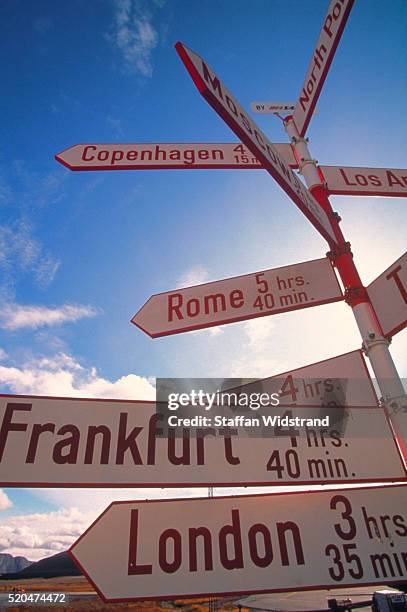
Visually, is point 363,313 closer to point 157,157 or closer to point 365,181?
point 365,181

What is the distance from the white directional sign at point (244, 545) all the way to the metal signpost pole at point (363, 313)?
78 centimetres

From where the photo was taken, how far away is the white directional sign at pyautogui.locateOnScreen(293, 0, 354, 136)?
285 centimetres

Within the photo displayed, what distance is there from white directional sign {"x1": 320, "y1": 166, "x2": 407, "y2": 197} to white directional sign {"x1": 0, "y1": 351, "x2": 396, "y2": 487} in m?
2.49

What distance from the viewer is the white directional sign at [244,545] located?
68.7 inches

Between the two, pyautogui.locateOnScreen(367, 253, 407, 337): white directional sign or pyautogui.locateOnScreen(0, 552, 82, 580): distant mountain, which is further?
pyautogui.locateOnScreen(0, 552, 82, 580): distant mountain

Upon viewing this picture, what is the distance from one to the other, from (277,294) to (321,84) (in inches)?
87.3

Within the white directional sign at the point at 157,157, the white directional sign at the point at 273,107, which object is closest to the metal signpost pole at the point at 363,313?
the white directional sign at the point at 157,157

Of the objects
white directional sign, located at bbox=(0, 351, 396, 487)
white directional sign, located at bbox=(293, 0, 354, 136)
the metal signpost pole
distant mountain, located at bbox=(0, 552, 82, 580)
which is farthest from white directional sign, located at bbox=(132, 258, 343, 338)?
distant mountain, located at bbox=(0, 552, 82, 580)

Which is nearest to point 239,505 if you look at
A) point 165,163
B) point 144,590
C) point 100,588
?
point 144,590

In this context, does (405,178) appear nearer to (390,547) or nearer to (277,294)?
(277,294)

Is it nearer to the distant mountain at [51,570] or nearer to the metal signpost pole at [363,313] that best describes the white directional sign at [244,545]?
the metal signpost pole at [363,313]

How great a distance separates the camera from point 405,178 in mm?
3938

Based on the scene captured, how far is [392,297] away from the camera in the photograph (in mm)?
2809

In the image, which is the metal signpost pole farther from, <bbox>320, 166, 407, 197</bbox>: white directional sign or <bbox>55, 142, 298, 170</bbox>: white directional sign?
<bbox>55, 142, 298, 170</bbox>: white directional sign
